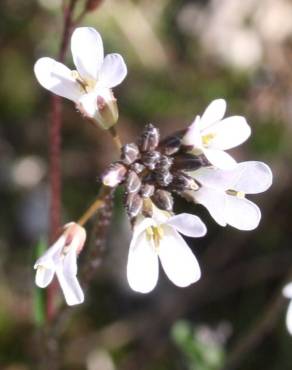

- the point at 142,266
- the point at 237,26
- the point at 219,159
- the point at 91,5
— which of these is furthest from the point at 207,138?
the point at 237,26

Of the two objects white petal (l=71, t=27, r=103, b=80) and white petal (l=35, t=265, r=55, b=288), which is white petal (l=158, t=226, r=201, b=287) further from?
white petal (l=71, t=27, r=103, b=80)

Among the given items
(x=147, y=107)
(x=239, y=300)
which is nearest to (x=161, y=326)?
(x=239, y=300)

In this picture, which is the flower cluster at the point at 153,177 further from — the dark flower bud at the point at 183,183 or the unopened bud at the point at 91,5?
the unopened bud at the point at 91,5

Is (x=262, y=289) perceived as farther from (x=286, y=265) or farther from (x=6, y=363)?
(x=6, y=363)

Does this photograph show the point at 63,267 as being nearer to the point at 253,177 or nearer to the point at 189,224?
the point at 189,224

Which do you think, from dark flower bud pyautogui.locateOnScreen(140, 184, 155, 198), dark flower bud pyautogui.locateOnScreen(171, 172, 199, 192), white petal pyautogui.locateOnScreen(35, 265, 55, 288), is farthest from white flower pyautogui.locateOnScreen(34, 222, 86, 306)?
dark flower bud pyautogui.locateOnScreen(171, 172, 199, 192)
